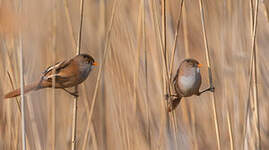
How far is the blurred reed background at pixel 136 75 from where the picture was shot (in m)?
1.80

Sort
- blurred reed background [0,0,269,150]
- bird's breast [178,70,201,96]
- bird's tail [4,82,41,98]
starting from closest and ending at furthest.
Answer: bird's tail [4,82,41,98]
bird's breast [178,70,201,96]
blurred reed background [0,0,269,150]

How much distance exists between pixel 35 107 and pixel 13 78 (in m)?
1.01

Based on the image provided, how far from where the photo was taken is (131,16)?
8.06 ft

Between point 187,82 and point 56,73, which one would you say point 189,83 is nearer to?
point 187,82

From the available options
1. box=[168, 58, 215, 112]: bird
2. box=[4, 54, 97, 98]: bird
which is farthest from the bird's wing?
box=[168, 58, 215, 112]: bird

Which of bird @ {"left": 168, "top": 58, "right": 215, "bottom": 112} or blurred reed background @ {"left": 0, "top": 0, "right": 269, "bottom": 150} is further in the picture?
blurred reed background @ {"left": 0, "top": 0, "right": 269, "bottom": 150}

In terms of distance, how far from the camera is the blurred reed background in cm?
180

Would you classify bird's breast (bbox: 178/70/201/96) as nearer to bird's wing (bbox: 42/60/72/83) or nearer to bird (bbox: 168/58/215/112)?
bird (bbox: 168/58/215/112)

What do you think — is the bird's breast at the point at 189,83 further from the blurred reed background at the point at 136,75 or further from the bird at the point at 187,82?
the blurred reed background at the point at 136,75

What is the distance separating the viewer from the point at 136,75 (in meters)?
1.62

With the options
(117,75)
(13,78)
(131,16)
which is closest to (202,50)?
(131,16)

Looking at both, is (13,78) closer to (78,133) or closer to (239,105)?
Result: (78,133)

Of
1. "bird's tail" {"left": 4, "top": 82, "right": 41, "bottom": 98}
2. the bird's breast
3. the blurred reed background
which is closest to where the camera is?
"bird's tail" {"left": 4, "top": 82, "right": 41, "bottom": 98}

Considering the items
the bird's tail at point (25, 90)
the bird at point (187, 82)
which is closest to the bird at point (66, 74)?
the bird's tail at point (25, 90)
